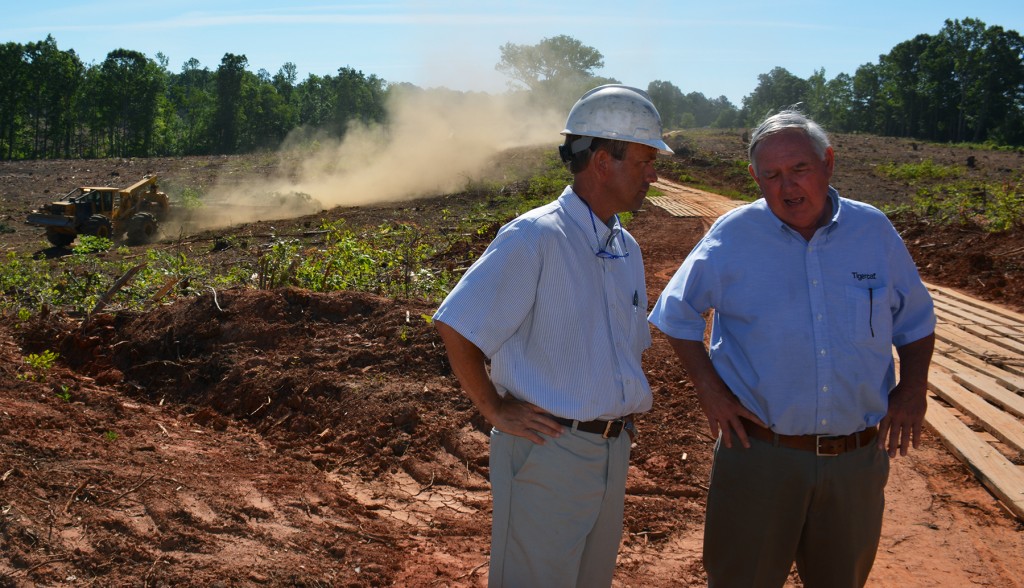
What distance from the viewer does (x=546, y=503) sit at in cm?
238

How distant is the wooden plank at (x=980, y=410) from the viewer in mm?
5355

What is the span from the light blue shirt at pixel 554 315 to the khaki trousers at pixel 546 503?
12cm

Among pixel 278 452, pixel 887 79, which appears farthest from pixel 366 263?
pixel 887 79

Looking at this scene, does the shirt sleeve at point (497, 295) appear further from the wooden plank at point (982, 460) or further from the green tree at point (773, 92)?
the green tree at point (773, 92)

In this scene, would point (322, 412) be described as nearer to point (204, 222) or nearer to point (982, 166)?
point (204, 222)

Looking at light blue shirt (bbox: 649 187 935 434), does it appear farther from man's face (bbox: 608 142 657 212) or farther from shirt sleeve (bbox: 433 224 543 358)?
shirt sleeve (bbox: 433 224 543 358)

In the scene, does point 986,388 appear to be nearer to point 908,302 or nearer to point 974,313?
point 974,313

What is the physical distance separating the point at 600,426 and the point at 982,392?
5.02 meters

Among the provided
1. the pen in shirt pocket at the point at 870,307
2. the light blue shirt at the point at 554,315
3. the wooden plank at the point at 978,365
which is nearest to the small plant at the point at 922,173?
the wooden plank at the point at 978,365

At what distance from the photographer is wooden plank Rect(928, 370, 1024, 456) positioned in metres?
5.36

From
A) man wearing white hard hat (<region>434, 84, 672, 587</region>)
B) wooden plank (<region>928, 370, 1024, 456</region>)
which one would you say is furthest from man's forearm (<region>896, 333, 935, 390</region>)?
wooden plank (<region>928, 370, 1024, 456</region>)

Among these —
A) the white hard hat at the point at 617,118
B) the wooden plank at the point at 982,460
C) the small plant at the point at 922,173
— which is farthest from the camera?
the small plant at the point at 922,173

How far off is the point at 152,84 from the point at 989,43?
208ft

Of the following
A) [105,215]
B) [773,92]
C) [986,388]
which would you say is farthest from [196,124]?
[986,388]
